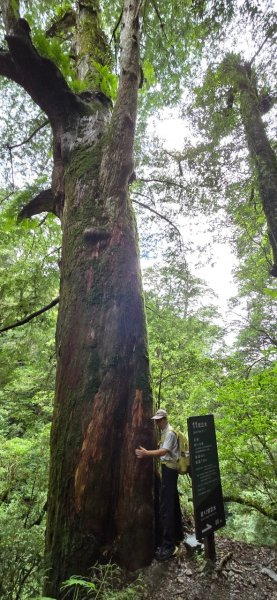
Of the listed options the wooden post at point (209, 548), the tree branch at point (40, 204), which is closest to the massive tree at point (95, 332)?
the tree branch at point (40, 204)

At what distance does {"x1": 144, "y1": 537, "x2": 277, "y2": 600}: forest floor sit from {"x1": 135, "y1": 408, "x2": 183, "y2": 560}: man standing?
5.2 inches

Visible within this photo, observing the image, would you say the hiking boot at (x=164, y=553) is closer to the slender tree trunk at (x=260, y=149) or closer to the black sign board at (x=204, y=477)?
the black sign board at (x=204, y=477)

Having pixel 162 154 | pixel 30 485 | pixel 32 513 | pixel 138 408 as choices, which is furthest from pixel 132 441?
pixel 162 154

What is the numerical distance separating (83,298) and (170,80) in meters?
6.63

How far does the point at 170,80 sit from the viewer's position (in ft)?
23.3

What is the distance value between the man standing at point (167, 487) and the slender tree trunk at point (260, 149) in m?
4.05

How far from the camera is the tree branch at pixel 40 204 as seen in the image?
4441 mm

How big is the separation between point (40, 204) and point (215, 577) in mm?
4874

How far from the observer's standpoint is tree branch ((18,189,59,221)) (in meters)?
4.44

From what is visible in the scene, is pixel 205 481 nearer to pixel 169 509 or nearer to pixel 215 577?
pixel 169 509

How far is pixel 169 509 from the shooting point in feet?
9.82

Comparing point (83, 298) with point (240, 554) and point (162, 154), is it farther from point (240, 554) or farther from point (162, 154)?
point (162, 154)

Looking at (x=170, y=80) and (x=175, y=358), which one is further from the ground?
(x=170, y=80)

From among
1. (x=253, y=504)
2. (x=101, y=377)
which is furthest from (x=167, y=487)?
(x=253, y=504)
